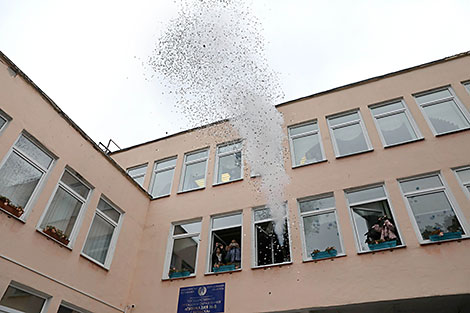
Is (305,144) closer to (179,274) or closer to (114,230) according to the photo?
(179,274)

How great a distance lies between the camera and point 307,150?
1088 centimetres

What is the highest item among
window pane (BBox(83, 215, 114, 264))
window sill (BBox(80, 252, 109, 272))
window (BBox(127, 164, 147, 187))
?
window (BBox(127, 164, 147, 187))

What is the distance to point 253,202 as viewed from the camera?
402 inches

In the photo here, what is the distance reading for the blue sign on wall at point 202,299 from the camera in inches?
342

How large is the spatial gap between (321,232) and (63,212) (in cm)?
682

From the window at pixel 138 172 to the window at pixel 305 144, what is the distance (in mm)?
6066

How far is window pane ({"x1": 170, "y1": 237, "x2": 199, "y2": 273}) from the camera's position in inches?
392

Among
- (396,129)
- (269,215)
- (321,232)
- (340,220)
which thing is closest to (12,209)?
(269,215)

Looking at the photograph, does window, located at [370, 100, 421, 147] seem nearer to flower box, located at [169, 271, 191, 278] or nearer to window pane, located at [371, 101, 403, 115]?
window pane, located at [371, 101, 403, 115]

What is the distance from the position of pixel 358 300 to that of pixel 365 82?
23.4 ft

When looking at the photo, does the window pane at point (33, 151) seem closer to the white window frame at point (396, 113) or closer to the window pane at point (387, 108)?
the white window frame at point (396, 113)

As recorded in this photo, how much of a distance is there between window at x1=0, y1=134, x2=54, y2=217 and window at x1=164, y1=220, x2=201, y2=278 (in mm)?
4327

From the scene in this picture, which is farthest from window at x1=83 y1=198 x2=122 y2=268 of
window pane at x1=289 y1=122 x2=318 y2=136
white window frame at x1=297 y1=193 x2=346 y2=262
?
window pane at x1=289 y1=122 x2=318 y2=136

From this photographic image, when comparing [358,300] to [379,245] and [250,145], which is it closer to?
[379,245]
